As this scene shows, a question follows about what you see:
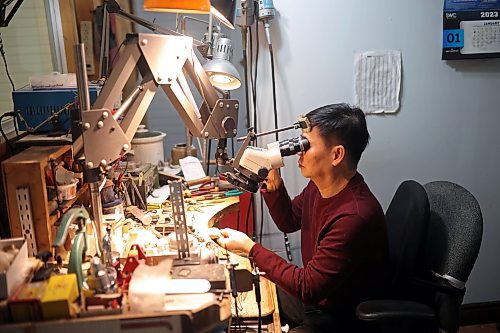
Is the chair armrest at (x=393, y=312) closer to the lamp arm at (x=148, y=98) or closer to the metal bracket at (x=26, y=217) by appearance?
the lamp arm at (x=148, y=98)

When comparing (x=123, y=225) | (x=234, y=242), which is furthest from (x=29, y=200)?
(x=234, y=242)

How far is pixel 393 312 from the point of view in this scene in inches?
62.6

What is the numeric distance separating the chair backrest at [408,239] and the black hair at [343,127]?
0.79ft

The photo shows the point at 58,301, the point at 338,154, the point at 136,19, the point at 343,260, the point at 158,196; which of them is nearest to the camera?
the point at 58,301

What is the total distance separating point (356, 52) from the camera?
2.51 meters

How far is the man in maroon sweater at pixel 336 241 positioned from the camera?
169 centimetres

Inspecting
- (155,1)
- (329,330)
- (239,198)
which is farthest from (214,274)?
(239,198)

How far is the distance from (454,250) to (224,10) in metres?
Result: 1.11

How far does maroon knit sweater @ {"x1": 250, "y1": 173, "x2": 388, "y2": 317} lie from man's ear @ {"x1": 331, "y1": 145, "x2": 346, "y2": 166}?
9cm

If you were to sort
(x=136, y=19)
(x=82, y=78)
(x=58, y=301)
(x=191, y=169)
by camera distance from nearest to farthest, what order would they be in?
(x=58, y=301), (x=82, y=78), (x=136, y=19), (x=191, y=169)

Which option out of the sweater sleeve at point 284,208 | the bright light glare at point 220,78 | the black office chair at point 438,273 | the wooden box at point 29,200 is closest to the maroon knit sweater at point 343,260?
the black office chair at point 438,273

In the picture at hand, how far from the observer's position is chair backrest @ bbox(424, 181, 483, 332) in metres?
1.67

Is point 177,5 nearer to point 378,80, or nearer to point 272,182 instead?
point 272,182

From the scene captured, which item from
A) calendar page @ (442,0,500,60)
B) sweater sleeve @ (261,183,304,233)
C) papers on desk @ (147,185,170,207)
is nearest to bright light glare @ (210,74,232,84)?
sweater sleeve @ (261,183,304,233)
